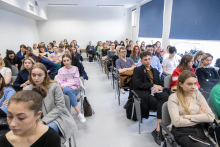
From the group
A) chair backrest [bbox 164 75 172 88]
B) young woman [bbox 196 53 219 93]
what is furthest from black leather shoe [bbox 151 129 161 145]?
young woman [bbox 196 53 219 93]

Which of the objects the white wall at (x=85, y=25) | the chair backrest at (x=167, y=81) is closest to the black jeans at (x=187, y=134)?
the chair backrest at (x=167, y=81)

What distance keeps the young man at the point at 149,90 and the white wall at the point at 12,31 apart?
5.03 m

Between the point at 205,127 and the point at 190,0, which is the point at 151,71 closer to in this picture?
the point at 205,127

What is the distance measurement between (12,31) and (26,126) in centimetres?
627

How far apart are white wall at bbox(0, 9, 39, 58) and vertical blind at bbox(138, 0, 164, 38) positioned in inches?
259

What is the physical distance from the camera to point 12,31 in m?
5.54

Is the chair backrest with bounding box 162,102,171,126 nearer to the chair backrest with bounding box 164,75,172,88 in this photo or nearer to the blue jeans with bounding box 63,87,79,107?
the chair backrest with bounding box 164,75,172,88

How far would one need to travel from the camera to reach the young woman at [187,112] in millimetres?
1374

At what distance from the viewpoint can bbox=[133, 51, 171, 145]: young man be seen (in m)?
2.03

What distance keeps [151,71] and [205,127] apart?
118 cm

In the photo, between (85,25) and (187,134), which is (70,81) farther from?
(85,25)

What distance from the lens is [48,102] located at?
158 centimetres

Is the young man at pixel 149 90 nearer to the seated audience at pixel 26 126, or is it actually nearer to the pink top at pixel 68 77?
the pink top at pixel 68 77

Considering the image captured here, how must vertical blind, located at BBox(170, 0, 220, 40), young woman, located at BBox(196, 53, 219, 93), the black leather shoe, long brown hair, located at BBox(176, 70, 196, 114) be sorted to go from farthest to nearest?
vertical blind, located at BBox(170, 0, 220, 40), young woman, located at BBox(196, 53, 219, 93), the black leather shoe, long brown hair, located at BBox(176, 70, 196, 114)
